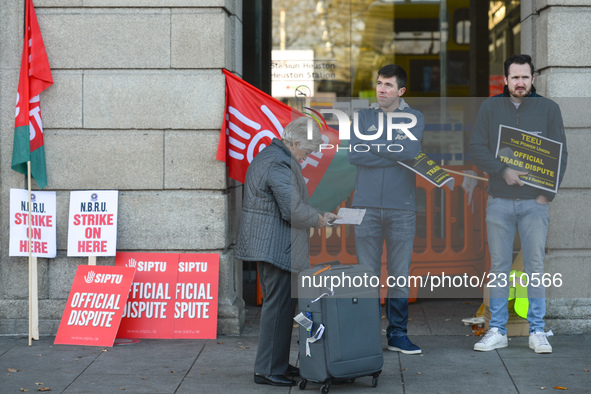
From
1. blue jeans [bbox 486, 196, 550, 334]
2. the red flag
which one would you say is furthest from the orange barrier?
blue jeans [bbox 486, 196, 550, 334]

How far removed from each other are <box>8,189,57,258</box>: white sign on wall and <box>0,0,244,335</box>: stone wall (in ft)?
0.37

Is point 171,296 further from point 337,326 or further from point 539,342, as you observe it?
point 539,342

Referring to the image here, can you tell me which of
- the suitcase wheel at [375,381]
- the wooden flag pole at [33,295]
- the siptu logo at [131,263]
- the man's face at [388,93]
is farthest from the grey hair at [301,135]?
the wooden flag pole at [33,295]

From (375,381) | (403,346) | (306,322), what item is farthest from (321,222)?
(403,346)

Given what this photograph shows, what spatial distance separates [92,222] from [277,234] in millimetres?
2445

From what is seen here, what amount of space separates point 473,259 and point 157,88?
3.88 m

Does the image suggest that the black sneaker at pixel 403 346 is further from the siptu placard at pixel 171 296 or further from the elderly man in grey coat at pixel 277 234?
the siptu placard at pixel 171 296

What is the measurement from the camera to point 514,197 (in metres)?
6.44

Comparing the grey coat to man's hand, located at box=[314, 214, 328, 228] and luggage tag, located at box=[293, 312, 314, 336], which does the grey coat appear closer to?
man's hand, located at box=[314, 214, 328, 228]

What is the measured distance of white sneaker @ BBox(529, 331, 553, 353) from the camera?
638cm

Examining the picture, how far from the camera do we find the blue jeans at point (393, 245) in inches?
252

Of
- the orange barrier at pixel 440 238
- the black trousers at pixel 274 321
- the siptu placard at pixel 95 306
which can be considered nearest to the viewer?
the black trousers at pixel 274 321

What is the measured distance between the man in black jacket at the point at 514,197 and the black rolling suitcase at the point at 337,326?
151 centimetres

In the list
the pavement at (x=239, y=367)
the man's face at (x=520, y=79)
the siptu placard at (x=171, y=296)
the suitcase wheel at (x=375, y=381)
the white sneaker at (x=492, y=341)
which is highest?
the man's face at (x=520, y=79)
